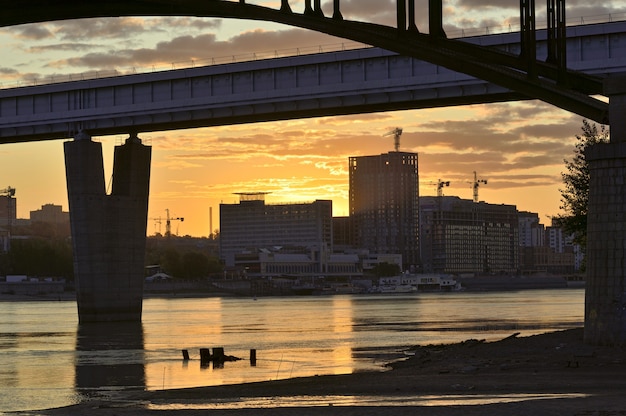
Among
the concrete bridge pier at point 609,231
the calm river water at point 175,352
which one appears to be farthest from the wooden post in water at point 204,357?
the concrete bridge pier at point 609,231

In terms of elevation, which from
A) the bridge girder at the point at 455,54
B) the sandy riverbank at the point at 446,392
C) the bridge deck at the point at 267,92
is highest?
the bridge deck at the point at 267,92

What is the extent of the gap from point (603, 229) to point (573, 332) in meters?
Result: 11.0

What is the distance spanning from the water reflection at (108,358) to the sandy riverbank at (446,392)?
504 cm

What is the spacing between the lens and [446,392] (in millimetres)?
37312

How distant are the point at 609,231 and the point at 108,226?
209ft

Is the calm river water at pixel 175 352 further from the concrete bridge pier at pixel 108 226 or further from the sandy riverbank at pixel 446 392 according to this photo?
the sandy riverbank at pixel 446 392

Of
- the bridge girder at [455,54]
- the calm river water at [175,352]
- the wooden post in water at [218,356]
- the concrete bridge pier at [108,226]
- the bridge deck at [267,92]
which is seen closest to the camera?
the bridge girder at [455,54]

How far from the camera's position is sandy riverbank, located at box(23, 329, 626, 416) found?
1272 inches

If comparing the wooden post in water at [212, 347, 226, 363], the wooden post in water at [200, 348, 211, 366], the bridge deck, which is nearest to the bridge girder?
the wooden post in water at [212, 347, 226, 363]

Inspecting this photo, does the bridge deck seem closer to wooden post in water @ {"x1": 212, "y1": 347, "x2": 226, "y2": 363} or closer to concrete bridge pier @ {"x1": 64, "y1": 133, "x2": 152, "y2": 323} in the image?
concrete bridge pier @ {"x1": 64, "y1": 133, "x2": 152, "y2": 323}

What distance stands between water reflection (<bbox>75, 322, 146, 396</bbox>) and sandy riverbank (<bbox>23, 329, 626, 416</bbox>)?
5042mm

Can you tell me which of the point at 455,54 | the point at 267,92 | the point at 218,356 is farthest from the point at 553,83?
the point at 267,92

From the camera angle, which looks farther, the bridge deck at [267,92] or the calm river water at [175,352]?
the bridge deck at [267,92]

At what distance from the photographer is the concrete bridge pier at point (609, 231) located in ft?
147
